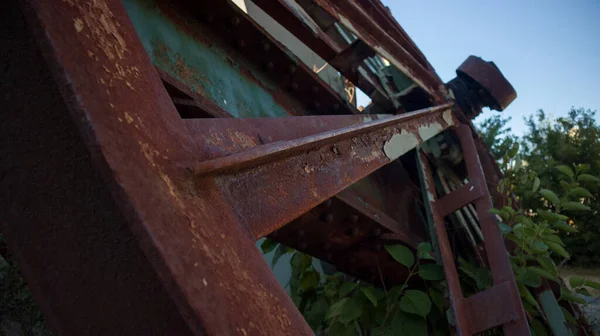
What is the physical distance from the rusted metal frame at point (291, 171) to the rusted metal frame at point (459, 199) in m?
1.01

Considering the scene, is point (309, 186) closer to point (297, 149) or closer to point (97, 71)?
point (297, 149)

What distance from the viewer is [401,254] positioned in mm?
1943

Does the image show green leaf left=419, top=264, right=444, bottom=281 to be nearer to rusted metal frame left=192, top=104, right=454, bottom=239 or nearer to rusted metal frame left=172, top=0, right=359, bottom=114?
rusted metal frame left=192, top=104, right=454, bottom=239

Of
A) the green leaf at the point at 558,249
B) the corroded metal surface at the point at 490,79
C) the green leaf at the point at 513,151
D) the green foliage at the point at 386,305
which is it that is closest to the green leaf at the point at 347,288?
the green foliage at the point at 386,305

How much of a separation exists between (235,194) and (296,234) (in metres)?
1.09

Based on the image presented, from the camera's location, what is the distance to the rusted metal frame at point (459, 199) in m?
2.16

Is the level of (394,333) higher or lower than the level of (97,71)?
lower

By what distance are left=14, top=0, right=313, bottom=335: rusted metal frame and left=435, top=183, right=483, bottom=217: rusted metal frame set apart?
184cm

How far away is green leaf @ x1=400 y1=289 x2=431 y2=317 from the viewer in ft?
5.98

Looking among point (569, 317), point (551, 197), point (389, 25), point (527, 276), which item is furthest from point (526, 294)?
point (389, 25)

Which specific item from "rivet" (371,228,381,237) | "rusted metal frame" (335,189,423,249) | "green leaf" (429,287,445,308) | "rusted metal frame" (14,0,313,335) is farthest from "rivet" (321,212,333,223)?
"rusted metal frame" (14,0,313,335)

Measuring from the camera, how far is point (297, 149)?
0.87 m

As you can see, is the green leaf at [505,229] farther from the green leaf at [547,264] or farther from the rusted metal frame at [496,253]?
the green leaf at [547,264]

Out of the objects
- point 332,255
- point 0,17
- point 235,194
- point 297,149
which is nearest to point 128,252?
point 235,194
